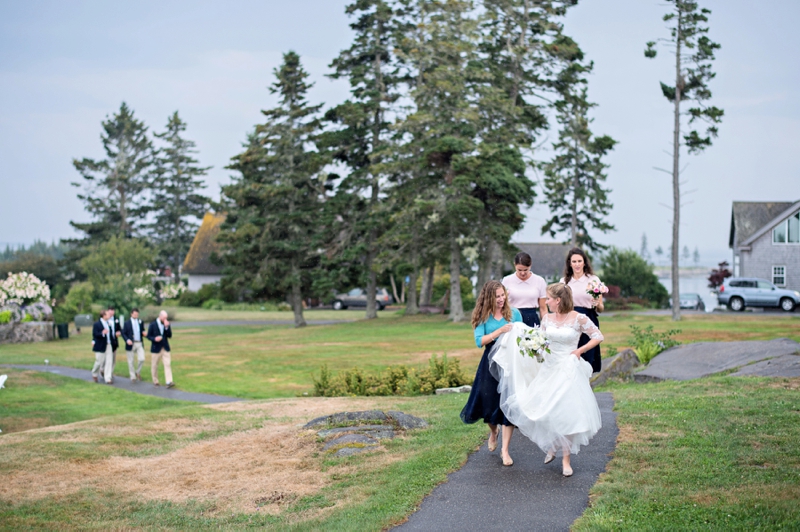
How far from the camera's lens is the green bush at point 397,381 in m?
17.0

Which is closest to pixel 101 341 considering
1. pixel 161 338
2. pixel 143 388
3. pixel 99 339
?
pixel 99 339

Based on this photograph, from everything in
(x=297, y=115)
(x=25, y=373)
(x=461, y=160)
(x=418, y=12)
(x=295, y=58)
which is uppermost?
(x=418, y=12)

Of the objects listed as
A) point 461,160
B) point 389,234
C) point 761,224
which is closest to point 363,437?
point 461,160

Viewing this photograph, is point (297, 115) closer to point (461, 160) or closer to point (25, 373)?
point (461, 160)

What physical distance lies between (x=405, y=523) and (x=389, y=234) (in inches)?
1353

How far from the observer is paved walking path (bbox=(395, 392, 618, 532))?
6.30m

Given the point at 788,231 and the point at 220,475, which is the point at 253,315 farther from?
the point at 220,475

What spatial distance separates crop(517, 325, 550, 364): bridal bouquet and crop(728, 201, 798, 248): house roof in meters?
48.8

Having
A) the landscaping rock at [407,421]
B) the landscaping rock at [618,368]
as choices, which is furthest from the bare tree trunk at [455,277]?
the landscaping rock at [407,421]

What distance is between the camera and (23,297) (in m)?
38.9

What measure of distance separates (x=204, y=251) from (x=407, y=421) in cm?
6828

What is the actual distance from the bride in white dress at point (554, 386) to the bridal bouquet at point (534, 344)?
3.7 inches

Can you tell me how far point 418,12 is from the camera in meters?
44.0

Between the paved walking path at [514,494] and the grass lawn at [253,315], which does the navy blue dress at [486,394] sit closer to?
the paved walking path at [514,494]
